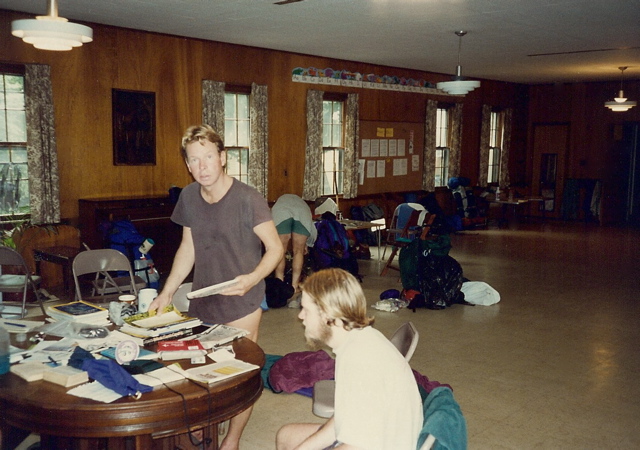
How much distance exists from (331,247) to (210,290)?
5.32 metres

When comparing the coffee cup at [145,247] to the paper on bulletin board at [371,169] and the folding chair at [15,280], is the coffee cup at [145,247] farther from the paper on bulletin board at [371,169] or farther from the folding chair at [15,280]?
the paper on bulletin board at [371,169]

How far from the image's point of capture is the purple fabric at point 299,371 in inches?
177

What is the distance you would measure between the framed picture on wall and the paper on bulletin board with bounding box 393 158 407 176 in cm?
565

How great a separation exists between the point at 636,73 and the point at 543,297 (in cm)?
763

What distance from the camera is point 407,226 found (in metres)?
9.03

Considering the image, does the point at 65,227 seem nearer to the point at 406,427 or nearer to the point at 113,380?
the point at 113,380

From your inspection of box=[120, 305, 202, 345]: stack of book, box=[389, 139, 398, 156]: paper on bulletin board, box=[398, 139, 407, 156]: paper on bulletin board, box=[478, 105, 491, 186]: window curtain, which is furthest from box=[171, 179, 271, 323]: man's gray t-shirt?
box=[478, 105, 491, 186]: window curtain

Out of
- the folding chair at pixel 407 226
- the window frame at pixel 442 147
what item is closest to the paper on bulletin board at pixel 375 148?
the window frame at pixel 442 147

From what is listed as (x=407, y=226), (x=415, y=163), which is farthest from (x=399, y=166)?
(x=407, y=226)

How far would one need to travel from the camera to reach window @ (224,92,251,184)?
9570mm

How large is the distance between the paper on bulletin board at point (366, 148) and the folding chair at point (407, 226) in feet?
6.89

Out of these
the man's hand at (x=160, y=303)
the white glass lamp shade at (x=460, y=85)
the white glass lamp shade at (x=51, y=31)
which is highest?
the white glass lamp shade at (x=460, y=85)

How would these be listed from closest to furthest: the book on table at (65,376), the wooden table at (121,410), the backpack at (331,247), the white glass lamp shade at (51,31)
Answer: the wooden table at (121,410), the book on table at (65,376), the white glass lamp shade at (51,31), the backpack at (331,247)

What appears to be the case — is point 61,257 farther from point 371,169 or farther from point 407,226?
point 371,169
